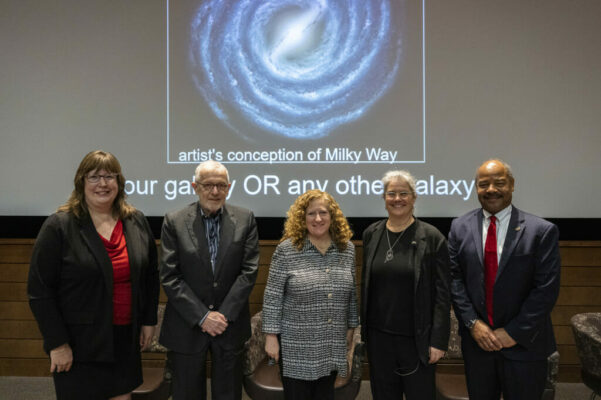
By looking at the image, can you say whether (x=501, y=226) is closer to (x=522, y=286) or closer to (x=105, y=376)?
(x=522, y=286)

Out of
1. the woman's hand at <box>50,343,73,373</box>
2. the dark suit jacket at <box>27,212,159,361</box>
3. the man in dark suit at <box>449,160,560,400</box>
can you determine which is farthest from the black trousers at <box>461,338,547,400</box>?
the woman's hand at <box>50,343,73,373</box>

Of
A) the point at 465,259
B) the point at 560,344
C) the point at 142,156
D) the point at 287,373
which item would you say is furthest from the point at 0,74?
the point at 560,344

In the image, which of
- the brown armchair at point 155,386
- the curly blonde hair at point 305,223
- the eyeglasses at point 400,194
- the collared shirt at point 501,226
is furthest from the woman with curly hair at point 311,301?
the brown armchair at point 155,386

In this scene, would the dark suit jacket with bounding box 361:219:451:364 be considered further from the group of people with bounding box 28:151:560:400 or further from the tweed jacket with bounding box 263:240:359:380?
the tweed jacket with bounding box 263:240:359:380

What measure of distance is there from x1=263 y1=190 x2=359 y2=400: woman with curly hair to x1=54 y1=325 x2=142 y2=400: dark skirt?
2.21 feet

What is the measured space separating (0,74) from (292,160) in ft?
8.35

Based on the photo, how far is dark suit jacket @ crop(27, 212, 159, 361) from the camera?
191 cm

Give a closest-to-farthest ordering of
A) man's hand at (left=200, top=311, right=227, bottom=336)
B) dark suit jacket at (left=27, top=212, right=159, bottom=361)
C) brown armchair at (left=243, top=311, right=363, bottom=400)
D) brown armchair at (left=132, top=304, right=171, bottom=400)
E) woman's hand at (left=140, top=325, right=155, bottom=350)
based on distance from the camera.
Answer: dark suit jacket at (left=27, top=212, right=159, bottom=361) < man's hand at (left=200, top=311, right=227, bottom=336) < woman's hand at (left=140, top=325, right=155, bottom=350) < brown armchair at (left=243, top=311, right=363, bottom=400) < brown armchair at (left=132, top=304, right=171, bottom=400)

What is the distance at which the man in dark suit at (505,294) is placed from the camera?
2.03 metres

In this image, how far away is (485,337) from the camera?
80.5 inches

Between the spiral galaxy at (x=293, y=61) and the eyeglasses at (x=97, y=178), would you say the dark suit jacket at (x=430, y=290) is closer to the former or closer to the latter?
the eyeglasses at (x=97, y=178)

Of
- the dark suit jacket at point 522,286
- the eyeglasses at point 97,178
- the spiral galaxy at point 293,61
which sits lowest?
the dark suit jacket at point 522,286

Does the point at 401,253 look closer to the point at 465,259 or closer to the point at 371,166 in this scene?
the point at 465,259

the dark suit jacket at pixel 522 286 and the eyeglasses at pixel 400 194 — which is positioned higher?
the eyeglasses at pixel 400 194
